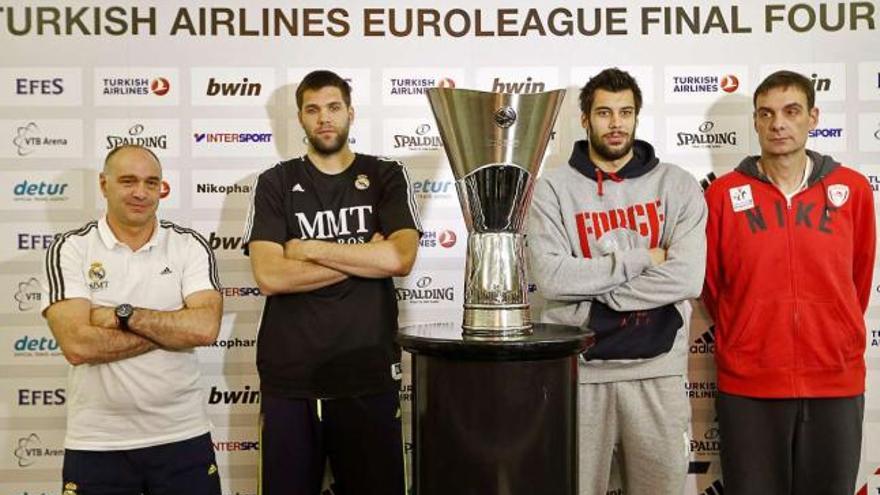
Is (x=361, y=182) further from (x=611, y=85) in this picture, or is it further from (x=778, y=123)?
(x=778, y=123)

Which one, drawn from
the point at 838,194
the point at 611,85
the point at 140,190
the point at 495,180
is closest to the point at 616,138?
the point at 611,85

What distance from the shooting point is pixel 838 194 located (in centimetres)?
260

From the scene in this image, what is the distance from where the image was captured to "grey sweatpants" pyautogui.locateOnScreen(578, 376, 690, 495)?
7.98 ft

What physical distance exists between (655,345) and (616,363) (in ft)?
0.45

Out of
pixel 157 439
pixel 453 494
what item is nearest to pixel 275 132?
pixel 157 439

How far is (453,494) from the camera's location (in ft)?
4.45

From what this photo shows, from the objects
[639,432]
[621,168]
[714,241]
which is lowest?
[639,432]

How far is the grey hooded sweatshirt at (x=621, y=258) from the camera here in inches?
91.0

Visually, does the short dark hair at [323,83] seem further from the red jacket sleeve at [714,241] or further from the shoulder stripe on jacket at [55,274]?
the red jacket sleeve at [714,241]

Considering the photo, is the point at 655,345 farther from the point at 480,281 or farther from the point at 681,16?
the point at 681,16

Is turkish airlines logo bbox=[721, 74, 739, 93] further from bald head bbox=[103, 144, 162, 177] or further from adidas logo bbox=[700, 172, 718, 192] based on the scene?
bald head bbox=[103, 144, 162, 177]

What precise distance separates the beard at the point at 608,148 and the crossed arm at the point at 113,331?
141 centimetres

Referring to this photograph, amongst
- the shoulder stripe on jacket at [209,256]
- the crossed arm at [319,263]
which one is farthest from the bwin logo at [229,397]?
the crossed arm at [319,263]

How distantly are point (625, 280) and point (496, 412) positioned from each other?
1.09 m
